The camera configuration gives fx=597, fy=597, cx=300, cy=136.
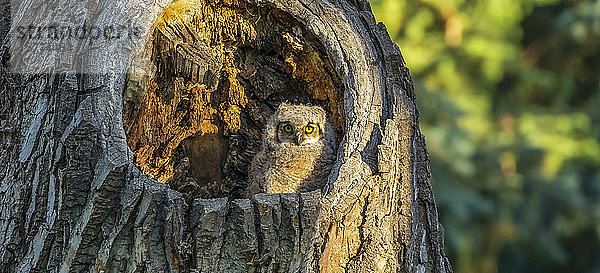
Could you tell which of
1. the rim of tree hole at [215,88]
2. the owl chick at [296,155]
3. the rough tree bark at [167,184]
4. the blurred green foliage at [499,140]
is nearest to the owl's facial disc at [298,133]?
the owl chick at [296,155]

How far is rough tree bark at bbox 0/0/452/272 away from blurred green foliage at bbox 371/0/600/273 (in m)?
3.33

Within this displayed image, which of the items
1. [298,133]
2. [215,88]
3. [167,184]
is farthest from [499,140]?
[167,184]

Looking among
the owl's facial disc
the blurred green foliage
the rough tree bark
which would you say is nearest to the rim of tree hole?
the rough tree bark

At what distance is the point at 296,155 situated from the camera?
2.85 m

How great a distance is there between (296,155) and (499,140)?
403 centimetres

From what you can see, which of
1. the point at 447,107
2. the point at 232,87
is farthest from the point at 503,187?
the point at 232,87

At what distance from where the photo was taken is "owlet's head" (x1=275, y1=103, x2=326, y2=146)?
273 cm

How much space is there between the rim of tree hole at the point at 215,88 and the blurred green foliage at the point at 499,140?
2.82 meters

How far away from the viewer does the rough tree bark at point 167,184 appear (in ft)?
5.60

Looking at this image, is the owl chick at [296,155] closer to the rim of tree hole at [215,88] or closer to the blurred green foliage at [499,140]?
the rim of tree hole at [215,88]

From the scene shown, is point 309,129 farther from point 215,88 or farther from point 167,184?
point 167,184

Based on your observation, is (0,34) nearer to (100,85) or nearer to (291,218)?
(100,85)

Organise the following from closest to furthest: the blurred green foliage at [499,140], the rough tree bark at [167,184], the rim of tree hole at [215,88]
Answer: the rough tree bark at [167,184]
the rim of tree hole at [215,88]
the blurred green foliage at [499,140]

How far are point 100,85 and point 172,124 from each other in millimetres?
829
